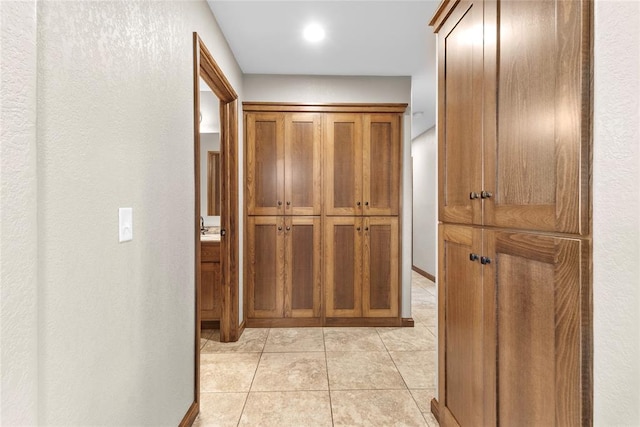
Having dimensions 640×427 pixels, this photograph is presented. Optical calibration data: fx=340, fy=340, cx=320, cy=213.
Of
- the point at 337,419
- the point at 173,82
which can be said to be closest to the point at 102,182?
the point at 173,82

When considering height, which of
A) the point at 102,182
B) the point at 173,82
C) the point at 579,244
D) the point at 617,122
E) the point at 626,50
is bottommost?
the point at 579,244

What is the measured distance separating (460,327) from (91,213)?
151cm

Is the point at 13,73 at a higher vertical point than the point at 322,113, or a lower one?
lower

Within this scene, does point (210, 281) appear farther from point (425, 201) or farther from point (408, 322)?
point (425, 201)

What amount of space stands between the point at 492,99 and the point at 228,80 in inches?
86.0

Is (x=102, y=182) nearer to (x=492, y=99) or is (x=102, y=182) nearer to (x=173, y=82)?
(x=173, y=82)

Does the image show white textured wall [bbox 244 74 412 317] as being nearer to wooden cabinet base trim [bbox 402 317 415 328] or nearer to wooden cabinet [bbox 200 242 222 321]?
wooden cabinet base trim [bbox 402 317 415 328]

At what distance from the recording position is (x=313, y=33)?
2613mm

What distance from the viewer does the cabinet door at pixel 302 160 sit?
3393 millimetres

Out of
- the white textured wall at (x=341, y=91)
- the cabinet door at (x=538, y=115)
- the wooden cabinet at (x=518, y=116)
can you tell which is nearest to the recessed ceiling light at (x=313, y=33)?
the white textured wall at (x=341, y=91)

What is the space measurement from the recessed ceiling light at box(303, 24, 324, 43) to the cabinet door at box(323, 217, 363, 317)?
165 cm

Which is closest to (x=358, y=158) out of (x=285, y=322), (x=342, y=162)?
(x=342, y=162)

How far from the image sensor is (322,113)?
340 centimetres

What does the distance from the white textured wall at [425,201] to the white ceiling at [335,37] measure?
236 cm
